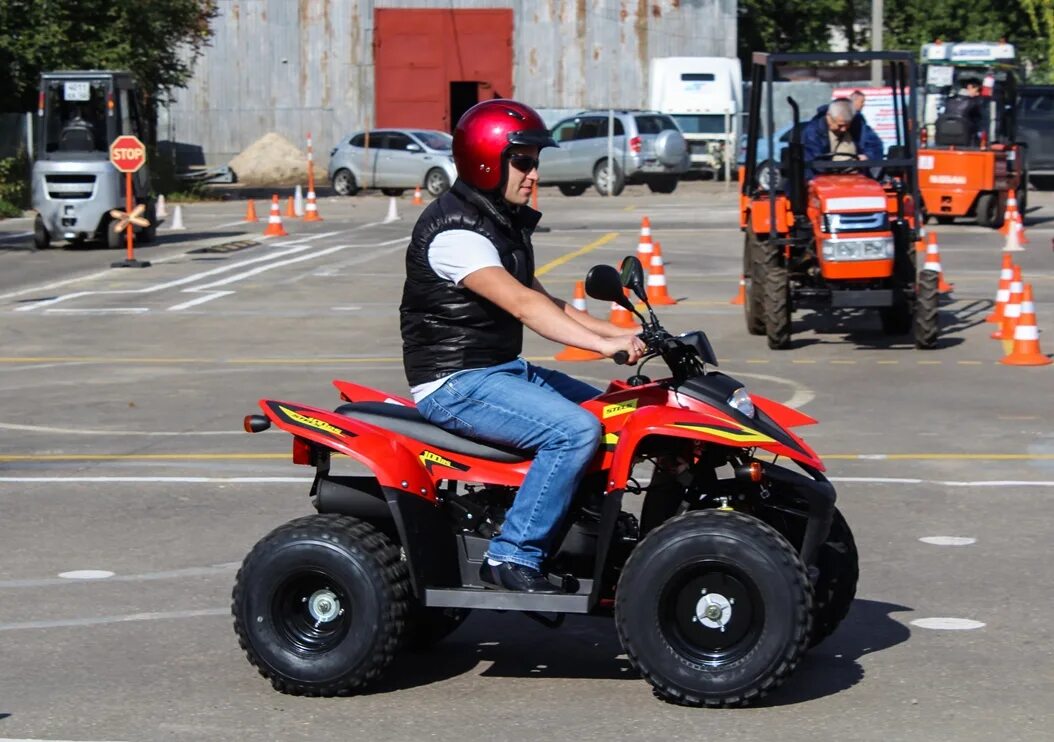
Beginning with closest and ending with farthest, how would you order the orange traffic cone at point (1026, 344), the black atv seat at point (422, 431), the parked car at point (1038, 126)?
the black atv seat at point (422, 431), the orange traffic cone at point (1026, 344), the parked car at point (1038, 126)

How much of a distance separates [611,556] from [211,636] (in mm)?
1689

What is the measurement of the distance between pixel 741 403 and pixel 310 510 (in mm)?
3884

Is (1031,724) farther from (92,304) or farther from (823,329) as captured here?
(92,304)

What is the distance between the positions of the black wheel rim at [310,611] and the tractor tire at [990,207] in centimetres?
2462

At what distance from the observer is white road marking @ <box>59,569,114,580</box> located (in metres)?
7.78

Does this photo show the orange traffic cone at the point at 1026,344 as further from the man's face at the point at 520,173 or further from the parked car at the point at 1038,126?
the parked car at the point at 1038,126

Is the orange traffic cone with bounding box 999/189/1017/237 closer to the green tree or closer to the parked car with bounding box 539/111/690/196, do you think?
the parked car with bounding box 539/111/690/196

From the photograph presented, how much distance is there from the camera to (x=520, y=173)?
6.05 m

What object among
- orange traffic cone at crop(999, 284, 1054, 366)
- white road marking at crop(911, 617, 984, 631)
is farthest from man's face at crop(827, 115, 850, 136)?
white road marking at crop(911, 617, 984, 631)

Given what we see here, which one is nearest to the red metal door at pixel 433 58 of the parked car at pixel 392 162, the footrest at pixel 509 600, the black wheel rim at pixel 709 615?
the parked car at pixel 392 162

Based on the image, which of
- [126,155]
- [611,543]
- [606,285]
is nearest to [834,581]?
[611,543]

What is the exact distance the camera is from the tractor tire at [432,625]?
639cm

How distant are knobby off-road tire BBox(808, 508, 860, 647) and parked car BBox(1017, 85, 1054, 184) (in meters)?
34.5

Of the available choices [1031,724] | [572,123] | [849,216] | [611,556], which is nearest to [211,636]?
[611,556]
